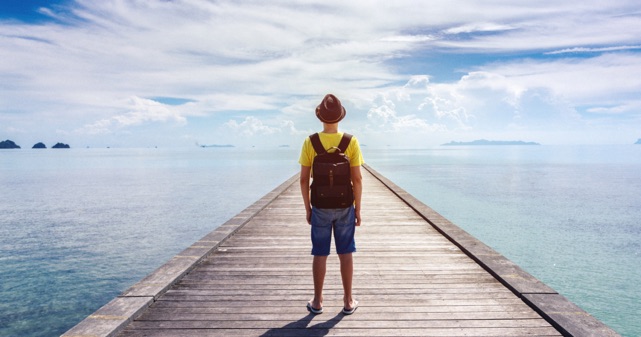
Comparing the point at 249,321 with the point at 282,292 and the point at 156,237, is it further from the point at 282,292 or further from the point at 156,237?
the point at 156,237

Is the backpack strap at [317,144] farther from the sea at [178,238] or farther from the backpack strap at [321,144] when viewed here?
the sea at [178,238]

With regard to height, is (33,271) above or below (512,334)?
below

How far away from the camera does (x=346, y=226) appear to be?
12.0ft

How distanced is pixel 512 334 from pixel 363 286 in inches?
63.5

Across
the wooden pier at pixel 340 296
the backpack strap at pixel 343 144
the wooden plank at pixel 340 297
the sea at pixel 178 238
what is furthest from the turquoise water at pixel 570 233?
the backpack strap at pixel 343 144

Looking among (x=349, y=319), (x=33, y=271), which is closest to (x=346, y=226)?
(x=349, y=319)

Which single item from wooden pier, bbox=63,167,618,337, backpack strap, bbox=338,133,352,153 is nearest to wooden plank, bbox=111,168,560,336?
wooden pier, bbox=63,167,618,337

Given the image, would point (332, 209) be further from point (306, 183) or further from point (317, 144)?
point (317, 144)

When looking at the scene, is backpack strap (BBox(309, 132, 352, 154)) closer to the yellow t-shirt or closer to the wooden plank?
the yellow t-shirt

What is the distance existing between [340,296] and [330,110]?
6.43 feet

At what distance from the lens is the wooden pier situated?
3592mm

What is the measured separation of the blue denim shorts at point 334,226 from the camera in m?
3.65

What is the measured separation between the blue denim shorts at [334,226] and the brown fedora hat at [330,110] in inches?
30.4

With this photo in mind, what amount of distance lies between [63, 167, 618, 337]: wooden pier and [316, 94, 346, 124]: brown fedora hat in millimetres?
1780
